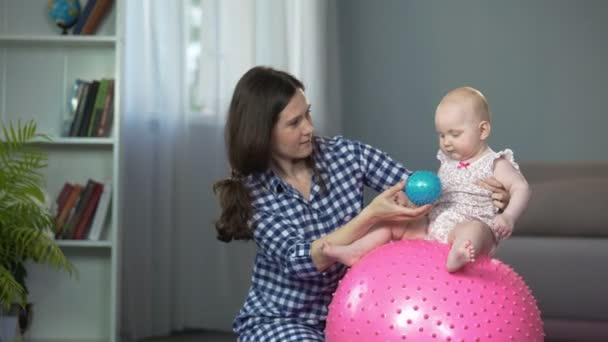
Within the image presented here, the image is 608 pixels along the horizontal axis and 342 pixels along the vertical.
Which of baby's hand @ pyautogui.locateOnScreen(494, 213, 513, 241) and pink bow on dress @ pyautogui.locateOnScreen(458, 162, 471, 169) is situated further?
pink bow on dress @ pyautogui.locateOnScreen(458, 162, 471, 169)

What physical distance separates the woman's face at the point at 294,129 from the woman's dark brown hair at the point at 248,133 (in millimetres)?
14

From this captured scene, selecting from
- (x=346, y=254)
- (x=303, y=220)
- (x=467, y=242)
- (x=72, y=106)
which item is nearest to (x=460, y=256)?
(x=467, y=242)

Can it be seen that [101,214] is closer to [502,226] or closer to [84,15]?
[84,15]

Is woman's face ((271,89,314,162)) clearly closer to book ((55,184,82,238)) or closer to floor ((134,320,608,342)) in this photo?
floor ((134,320,608,342))

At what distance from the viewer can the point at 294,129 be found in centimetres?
209

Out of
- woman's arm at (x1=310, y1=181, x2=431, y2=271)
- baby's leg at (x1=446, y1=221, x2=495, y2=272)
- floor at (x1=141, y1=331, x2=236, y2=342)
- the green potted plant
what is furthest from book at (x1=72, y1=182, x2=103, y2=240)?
baby's leg at (x1=446, y1=221, x2=495, y2=272)

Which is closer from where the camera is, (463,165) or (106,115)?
(463,165)

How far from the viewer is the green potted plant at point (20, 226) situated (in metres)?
3.21

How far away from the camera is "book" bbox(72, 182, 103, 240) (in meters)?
3.64

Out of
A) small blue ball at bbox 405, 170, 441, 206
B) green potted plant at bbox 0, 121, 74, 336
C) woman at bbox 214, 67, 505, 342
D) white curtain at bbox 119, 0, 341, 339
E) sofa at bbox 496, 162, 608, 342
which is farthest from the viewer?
white curtain at bbox 119, 0, 341, 339

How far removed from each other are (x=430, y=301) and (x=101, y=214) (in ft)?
7.56

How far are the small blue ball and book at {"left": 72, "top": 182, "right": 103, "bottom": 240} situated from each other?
2123mm

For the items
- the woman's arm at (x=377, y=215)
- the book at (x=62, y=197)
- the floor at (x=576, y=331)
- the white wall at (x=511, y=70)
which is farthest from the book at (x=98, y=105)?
the woman's arm at (x=377, y=215)

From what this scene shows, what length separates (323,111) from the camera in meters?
4.18
